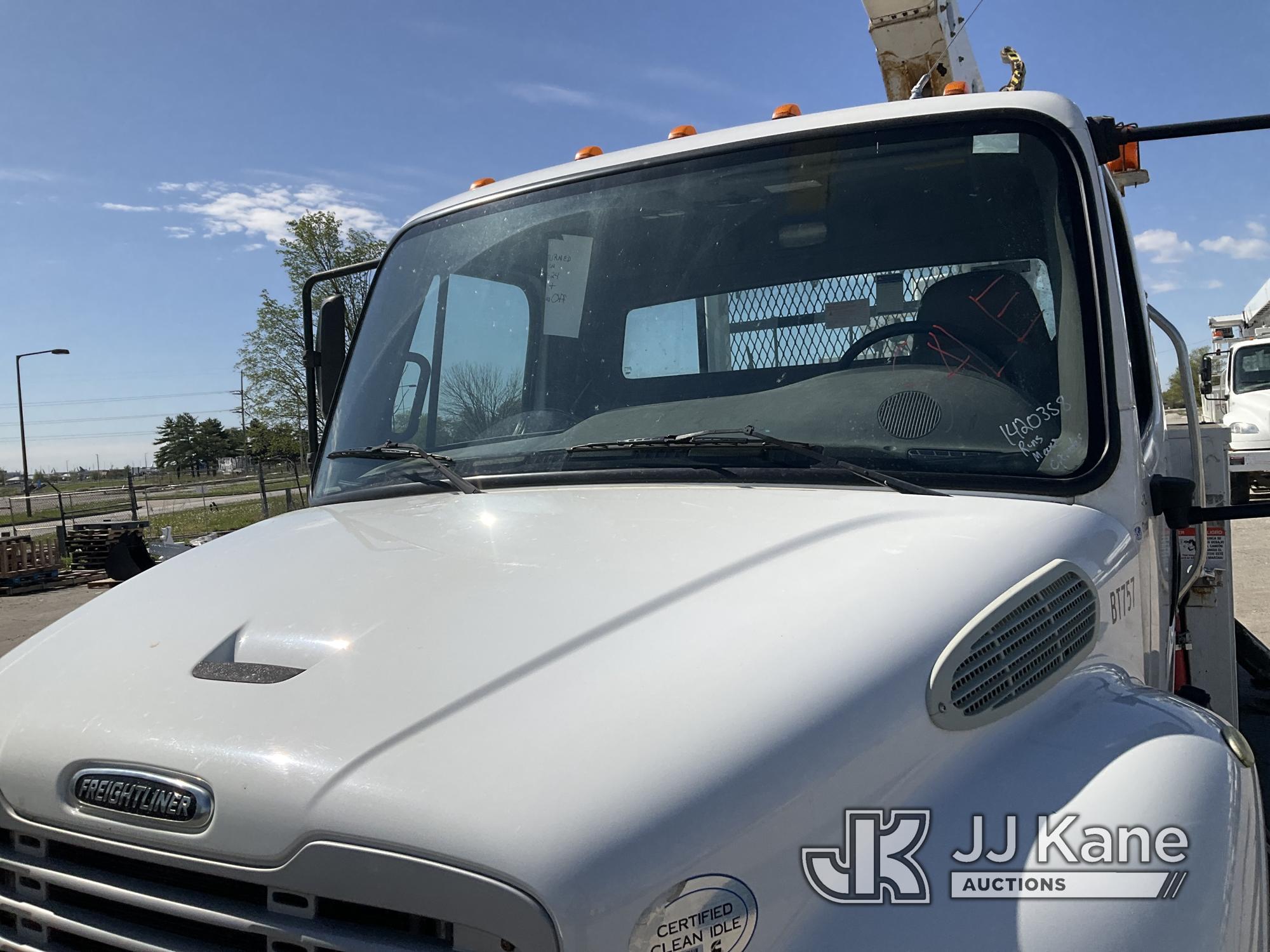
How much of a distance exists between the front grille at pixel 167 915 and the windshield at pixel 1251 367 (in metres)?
18.9

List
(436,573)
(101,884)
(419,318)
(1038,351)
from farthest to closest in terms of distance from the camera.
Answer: (419,318) < (1038,351) < (436,573) < (101,884)

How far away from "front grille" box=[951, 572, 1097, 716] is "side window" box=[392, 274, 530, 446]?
1.40 metres

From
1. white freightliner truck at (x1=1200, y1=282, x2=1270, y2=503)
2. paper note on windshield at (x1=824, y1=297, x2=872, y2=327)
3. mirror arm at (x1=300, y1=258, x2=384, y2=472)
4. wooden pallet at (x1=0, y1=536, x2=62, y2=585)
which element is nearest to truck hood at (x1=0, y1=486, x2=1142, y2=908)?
paper note on windshield at (x1=824, y1=297, x2=872, y2=327)

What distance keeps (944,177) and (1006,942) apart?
1704 mm

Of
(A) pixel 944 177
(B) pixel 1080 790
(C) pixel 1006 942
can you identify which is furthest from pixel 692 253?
(C) pixel 1006 942

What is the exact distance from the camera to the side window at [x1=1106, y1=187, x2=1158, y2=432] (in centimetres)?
271

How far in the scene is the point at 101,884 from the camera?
147 centimetres

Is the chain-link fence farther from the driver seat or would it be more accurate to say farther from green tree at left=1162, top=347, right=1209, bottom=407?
the driver seat

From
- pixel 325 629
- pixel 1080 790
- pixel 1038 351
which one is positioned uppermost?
pixel 1038 351

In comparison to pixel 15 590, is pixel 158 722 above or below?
above

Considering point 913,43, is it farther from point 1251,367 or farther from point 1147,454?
point 1251,367

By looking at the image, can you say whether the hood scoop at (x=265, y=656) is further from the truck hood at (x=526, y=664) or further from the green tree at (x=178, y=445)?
the green tree at (x=178, y=445)

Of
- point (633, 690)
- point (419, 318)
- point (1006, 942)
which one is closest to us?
point (1006, 942)

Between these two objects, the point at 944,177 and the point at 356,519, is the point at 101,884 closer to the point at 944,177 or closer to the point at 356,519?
the point at 356,519
